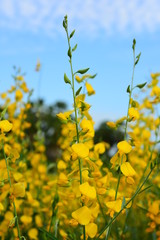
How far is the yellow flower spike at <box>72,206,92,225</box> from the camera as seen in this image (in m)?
1.26

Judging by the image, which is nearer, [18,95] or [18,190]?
[18,190]

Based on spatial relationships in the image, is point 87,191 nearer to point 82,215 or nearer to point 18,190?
point 82,215

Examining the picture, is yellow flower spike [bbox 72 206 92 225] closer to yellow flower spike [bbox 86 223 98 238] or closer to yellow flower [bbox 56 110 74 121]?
yellow flower spike [bbox 86 223 98 238]

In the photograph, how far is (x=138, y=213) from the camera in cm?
447

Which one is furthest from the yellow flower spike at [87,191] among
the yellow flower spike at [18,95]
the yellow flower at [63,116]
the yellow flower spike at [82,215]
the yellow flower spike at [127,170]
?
the yellow flower spike at [18,95]

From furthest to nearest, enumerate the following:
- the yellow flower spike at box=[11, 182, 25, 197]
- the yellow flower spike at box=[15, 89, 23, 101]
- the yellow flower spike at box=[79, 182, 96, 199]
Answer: the yellow flower spike at box=[15, 89, 23, 101] < the yellow flower spike at box=[11, 182, 25, 197] < the yellow flower spike at box=[79, 182, 96, 199]

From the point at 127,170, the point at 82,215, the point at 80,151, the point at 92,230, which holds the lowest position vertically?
the point at 92,230

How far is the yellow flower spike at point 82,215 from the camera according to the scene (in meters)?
1.26

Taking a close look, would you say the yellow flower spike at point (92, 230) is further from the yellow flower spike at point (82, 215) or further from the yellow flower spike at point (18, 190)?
Answer: the yellow flower spike at point (18, 190)

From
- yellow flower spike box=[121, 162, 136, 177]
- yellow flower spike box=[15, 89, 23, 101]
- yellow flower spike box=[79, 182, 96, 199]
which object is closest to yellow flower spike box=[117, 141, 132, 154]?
yellow flower spike box=[121, 162, 136, 177]

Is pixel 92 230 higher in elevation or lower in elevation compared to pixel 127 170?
lower

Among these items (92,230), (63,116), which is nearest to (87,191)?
(92,230)

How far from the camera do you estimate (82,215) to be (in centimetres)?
127

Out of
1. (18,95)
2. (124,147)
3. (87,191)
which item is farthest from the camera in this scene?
(18,95)
